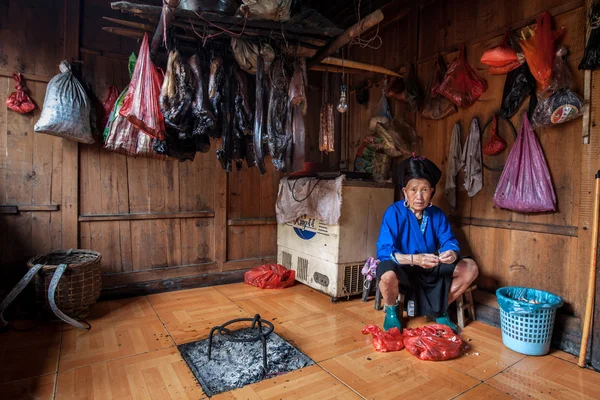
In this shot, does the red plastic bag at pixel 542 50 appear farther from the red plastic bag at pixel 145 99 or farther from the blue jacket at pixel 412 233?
the red plastic bag at pixel 145 99

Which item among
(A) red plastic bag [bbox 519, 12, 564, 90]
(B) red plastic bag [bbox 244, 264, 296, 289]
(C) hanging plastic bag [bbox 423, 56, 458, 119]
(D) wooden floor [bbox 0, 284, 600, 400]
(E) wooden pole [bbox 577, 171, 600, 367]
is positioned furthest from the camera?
(B) red plastic bag [bbox 244, 264, 296, 289]

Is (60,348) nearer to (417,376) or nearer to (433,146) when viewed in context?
(417,376)

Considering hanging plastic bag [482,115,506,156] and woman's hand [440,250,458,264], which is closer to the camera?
woman's hand [440,250,458,264]

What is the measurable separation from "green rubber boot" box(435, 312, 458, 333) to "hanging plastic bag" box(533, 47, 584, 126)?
1.48 meters

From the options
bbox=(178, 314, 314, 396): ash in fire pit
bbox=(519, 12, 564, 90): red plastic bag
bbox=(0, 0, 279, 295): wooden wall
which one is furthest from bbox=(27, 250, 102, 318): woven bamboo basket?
bbox=(519, 12, 564, 90): red plastic bag

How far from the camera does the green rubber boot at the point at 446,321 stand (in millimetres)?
2355

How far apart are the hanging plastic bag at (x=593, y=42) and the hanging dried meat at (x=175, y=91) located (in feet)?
7.89

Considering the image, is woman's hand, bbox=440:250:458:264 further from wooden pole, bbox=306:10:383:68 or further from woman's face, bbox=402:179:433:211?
wooden pole, bbox=306:10:383:68

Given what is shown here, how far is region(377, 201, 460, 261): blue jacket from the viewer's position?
2.47 meters

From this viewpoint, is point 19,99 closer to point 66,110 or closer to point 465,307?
point 66,110

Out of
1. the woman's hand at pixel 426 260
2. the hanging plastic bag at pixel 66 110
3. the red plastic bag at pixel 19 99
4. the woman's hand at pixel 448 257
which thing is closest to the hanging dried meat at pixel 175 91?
the hanging plastic bag at pixel 66 110

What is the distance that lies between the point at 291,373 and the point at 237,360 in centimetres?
33

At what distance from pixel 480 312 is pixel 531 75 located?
5.83 feet

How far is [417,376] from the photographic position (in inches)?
70.8
